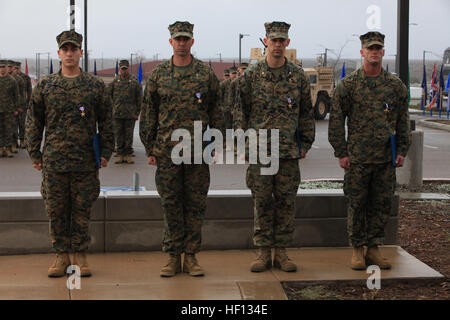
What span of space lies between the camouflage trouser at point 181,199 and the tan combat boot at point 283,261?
2.26 ft

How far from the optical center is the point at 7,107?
1460 centimetres

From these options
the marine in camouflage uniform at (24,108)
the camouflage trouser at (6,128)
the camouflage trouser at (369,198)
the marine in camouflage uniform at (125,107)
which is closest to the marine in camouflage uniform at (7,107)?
the camouflage trouser at (6,128)

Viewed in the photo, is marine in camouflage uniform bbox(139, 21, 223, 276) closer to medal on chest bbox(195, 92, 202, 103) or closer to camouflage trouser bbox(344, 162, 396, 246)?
medal on chest bbox(195, 92, 202, 103)

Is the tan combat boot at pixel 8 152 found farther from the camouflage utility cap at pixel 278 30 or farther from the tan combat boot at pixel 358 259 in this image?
the tan combat boot at pixel 358 259

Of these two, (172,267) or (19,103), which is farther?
(19,103)

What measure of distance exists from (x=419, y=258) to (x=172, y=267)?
2353 millimetres

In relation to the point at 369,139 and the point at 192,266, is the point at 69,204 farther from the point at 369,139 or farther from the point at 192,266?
the point at 369,139

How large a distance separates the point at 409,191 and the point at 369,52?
472cm

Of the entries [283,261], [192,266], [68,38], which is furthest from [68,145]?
[283,261]
